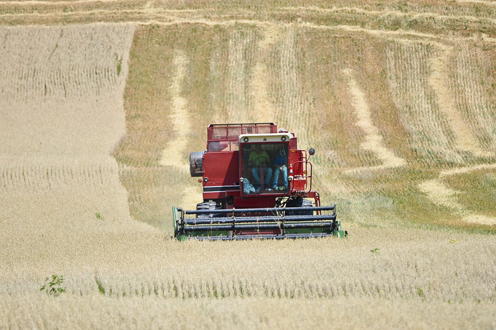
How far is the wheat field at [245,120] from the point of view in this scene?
8.90m

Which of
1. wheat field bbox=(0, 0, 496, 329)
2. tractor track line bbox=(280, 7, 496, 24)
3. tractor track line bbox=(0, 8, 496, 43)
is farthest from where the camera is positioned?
tractor track line bbox=(280, 7, 496, 24)

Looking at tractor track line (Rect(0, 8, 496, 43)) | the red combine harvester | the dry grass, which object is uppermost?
tractor track line (Rect(0, 8, 496, 43))

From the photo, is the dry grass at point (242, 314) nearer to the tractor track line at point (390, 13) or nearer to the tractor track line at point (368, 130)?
the tractor track line at point (368, 130)

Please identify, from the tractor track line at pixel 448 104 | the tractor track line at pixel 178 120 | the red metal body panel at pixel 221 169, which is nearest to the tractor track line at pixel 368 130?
the tractor track line at pixel 448 104

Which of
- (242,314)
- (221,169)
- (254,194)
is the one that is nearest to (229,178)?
(221,169)

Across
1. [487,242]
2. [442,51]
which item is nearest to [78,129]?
[442,51]

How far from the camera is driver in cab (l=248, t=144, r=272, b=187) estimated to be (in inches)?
536

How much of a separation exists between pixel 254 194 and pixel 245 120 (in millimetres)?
16330

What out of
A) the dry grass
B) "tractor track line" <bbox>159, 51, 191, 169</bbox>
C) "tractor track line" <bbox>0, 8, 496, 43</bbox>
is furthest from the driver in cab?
"tractor track line" <bbox>0, 8, 496, 43</bbox>

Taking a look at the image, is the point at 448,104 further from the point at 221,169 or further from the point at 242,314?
the point at 242,314

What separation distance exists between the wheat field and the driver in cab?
6.45 ft

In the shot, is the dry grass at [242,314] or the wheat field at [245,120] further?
the wheat field at [245,120]

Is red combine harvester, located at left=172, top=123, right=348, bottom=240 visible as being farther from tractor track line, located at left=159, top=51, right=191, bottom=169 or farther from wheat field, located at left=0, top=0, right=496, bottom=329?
tractor track line, located at left=159, top=51, right=191, bottom=169

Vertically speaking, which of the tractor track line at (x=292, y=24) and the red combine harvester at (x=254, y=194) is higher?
the tractor track line at (x=292, y=24)
